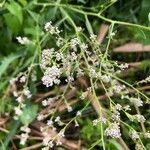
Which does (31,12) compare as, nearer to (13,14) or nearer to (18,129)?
(13,14)

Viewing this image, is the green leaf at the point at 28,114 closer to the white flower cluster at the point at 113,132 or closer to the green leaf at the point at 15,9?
the green leaf at the point at 15,9

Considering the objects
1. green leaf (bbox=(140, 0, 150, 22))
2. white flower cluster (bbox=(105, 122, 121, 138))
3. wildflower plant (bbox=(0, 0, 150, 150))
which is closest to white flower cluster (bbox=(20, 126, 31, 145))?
wildflower plant (bbox=(0, 0, 150, 150))

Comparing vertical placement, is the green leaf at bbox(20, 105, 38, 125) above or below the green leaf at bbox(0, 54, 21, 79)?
below

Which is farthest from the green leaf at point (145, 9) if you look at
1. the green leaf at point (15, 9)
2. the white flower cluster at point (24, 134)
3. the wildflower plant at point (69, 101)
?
the white flower cluster at point (24, 134)

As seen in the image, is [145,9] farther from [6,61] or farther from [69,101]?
[6,61]

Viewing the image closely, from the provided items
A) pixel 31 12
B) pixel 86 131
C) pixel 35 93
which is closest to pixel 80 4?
pixel 31 12

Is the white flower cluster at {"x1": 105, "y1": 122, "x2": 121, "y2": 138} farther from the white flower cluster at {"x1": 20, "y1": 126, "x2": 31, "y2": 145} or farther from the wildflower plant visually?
the white flower cluster at {"x1": 20, "y1": 126, "x2": 31, "y2": 145}
